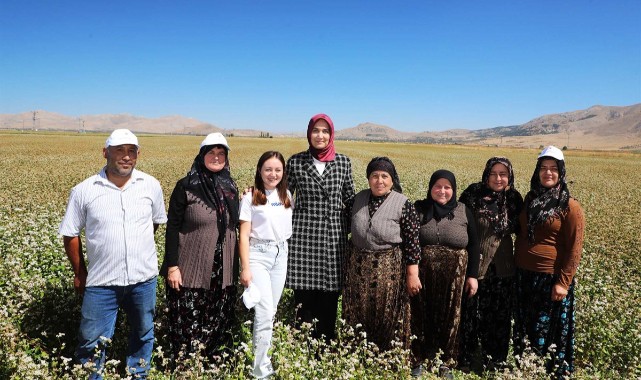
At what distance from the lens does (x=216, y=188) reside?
3.83 metres

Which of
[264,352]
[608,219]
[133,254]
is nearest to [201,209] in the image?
[133,254]

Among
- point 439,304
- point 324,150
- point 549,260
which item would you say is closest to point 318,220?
point 324,150

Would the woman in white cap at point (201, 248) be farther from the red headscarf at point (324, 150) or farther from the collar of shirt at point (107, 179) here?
the red headscarf at point (324, 150)

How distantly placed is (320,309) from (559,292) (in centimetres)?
259

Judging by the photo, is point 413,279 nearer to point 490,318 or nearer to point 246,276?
point 490,318

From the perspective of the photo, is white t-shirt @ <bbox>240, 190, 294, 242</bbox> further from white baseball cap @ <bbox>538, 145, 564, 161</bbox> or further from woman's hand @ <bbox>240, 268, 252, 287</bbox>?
white baseball cap @ <bbox>538, 145, 564, 161</bbox>

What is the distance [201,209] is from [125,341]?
6.75ft

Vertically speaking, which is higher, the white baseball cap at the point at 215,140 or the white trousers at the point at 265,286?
the white baseball cap at the point at 215,140

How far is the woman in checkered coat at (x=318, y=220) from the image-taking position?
4254 millimetres

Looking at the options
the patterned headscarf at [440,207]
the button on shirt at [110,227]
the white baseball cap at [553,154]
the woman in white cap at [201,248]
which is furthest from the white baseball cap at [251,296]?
the white baseball cap at [553,154]

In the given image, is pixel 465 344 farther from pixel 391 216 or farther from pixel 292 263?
pixel 292 263

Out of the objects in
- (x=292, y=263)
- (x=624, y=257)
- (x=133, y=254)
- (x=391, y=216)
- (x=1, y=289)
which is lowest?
(x=624, y=257)

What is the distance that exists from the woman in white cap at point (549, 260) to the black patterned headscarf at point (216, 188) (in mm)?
3222

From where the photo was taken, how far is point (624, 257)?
9.36 meters
